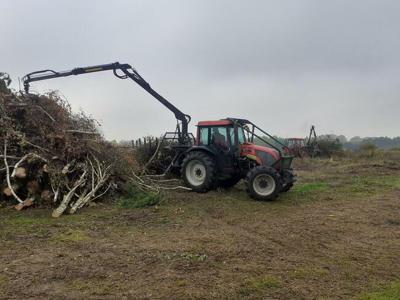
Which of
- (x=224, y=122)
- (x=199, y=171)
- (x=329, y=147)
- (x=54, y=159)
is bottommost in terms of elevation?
(x=199, y=171)

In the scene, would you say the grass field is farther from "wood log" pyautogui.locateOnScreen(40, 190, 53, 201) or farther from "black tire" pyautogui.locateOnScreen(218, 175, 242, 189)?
"black tire" pyautogui.locateOnScreen(218, 175, 242, 189)

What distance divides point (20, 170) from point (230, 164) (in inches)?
191

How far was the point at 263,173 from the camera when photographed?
383 inches

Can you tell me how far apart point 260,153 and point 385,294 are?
6.35 meters

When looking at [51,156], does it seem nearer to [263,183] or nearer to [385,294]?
[263,183]

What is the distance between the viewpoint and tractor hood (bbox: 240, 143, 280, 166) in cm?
A: 1045

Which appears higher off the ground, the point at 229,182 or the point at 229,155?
the point at 229,155

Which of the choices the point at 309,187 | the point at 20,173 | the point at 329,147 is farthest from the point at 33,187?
the point at 329,147

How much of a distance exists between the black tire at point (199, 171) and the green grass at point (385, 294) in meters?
6.34

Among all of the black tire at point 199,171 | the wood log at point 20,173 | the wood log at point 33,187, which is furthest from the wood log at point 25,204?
the black tire at point 199,171

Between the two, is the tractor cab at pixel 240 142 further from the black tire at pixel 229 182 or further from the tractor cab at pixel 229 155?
the black tire at pixel 229 182

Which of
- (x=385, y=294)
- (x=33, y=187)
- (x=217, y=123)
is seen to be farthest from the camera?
(x=217, y=123)

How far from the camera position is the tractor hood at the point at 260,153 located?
10453mm

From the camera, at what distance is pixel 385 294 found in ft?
14.2
